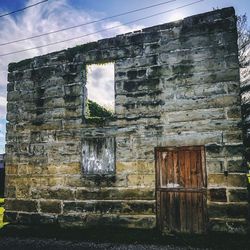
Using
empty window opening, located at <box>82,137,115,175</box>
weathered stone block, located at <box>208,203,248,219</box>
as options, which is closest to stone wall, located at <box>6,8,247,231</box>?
weathered stone block, located at <box>208,203,248,219</box>

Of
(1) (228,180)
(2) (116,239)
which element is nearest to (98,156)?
(2) (116,239)

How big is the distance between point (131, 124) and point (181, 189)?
6.13 ft

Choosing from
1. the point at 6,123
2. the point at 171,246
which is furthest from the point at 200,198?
the point at 6,123

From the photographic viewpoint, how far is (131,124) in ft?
22.4

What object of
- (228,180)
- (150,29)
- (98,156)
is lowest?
(228,180)

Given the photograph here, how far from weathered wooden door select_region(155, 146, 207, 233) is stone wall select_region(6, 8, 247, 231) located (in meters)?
0.17

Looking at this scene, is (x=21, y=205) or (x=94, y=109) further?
(x=94, y=109)

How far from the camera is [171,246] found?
557 cm

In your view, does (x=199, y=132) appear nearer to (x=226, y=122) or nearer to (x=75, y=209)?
(x=226, y=122)

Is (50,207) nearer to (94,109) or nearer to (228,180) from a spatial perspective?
(94,109)

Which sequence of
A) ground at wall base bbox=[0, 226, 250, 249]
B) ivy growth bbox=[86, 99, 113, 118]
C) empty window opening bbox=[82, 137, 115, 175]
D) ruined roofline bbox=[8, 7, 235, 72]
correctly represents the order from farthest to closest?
ivy growth bbox=[86, 99, 113, 118], empty window opening bbox=[82, 137, 115, 175], ruined roofline bbox=[8, 7, 235, 72], ground at wall base bbox=[0, 226, 250, 249]

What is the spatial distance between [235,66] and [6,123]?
621 cm

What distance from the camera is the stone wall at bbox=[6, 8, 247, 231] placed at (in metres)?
6.07

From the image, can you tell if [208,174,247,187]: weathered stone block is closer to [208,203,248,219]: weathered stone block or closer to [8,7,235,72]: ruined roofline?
[208,203,248,219]: weathered stone block
